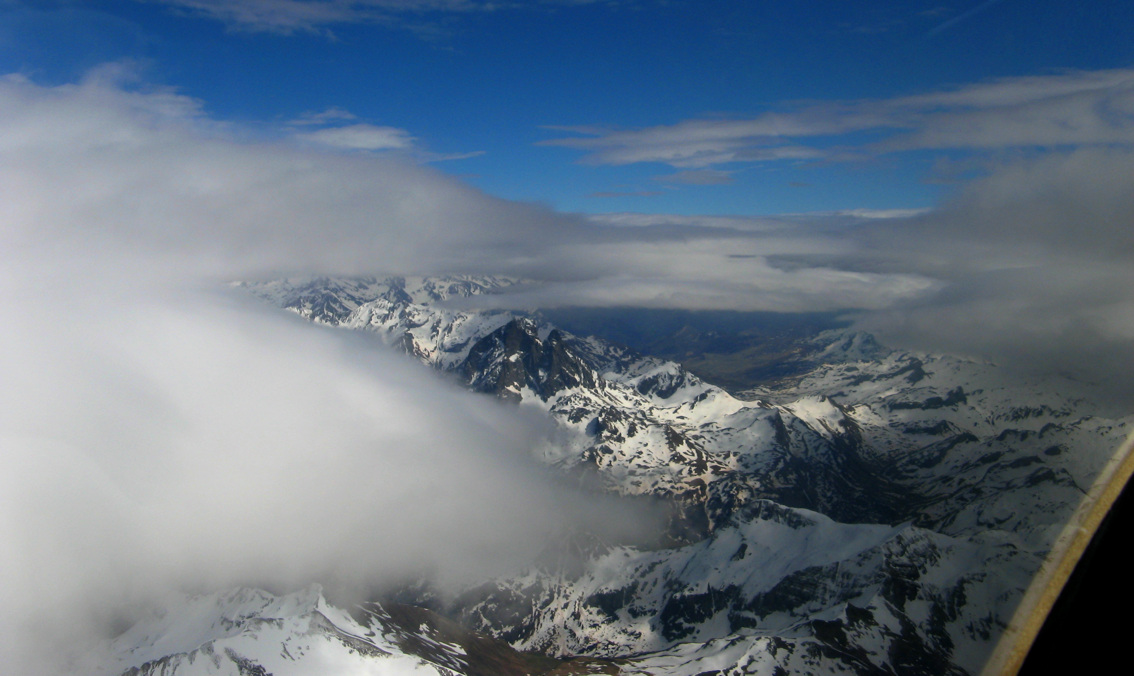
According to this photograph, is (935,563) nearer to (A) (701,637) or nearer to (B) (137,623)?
(A) (701,637)

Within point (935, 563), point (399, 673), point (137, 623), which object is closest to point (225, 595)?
point (137, 623)

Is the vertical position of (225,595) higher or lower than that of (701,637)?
higher

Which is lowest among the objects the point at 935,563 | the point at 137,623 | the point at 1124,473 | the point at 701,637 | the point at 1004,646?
the point at 701,637

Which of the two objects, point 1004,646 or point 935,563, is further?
point 935,563

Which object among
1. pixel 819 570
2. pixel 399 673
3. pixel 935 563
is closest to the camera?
pixel 399 673

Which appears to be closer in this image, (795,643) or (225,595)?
(795,643)

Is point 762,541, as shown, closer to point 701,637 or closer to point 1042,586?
point 701,637

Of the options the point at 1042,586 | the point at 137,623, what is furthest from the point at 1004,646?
the point at 137,623

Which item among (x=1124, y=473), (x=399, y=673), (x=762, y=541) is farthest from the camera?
(x=762, y=541)

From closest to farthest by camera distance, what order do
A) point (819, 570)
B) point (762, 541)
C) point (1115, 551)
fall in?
point (1115, 551), point (819, 570), point (762, 541)
